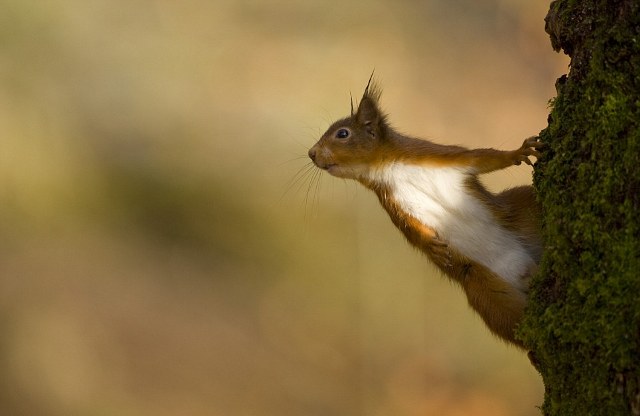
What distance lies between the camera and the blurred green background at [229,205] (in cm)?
576

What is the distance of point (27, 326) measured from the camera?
586 centimetres

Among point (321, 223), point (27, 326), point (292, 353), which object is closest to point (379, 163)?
point (321, 223)

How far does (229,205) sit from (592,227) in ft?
14.5

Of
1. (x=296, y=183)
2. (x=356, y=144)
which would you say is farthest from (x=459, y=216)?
(x=296, y=183)

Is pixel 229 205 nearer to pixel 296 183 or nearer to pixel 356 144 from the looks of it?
pixel 296 183

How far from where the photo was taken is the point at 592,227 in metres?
1.70

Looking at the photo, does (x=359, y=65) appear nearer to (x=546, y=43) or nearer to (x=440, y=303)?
(x=546, y=43)

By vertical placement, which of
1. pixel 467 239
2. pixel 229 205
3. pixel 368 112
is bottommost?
pixel 467 239

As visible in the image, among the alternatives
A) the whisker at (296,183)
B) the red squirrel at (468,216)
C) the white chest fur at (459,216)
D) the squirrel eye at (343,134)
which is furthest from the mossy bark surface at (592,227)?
the whisker at (296,183)

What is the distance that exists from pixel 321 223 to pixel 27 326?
85.0 inches

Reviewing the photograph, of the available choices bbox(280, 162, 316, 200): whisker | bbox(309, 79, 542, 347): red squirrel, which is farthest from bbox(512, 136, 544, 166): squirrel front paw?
bbox(280, 162, 316, 200): whisker

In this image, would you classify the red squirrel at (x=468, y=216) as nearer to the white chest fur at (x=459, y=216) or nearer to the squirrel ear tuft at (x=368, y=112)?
the white chest fur at (x=459, y=216)

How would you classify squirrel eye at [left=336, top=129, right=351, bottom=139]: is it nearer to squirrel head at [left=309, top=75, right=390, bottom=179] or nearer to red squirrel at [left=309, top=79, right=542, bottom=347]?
squirrel head at [left=309, top=75, right=390, bottom=179]

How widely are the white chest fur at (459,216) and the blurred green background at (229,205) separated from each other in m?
3.04
